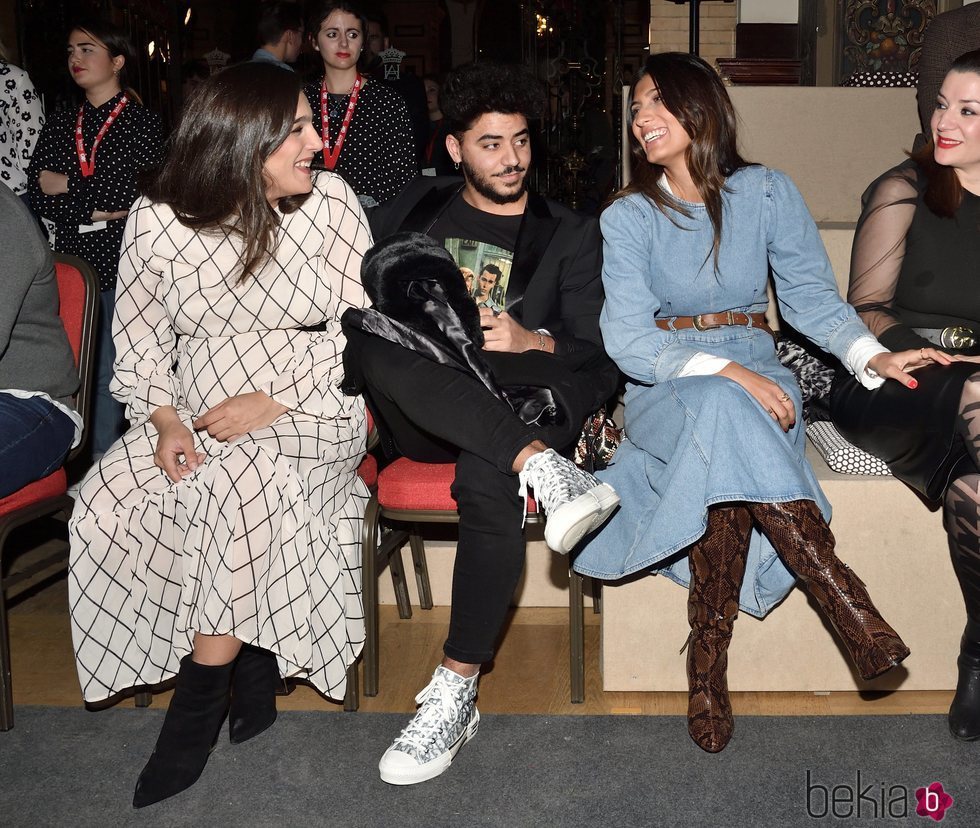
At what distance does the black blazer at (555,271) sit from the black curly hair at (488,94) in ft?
0.69

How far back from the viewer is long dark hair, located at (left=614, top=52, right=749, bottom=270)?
2.24 metres

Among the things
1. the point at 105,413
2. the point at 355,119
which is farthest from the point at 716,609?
the point at 105,413

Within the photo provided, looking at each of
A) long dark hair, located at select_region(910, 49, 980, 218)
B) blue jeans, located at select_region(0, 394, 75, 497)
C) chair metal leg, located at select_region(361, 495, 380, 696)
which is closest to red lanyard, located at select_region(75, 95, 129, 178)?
blue jeans, located at select_region(0, 394, 75, 497)

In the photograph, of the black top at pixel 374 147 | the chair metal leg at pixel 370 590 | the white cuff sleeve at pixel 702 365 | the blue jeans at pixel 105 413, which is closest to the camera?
the white cuff sleeve at pixel 702 365

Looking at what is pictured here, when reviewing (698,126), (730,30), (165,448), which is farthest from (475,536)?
(730,30)

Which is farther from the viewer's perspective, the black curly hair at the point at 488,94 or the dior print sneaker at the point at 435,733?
the black curly hair at the point at 488,94

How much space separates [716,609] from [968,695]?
1.73 ft

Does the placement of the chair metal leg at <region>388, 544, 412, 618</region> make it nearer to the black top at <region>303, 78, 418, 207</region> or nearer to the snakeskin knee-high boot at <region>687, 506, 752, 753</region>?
the snakeskin knee-high boot at <region>687, 506, 752, 753</region>

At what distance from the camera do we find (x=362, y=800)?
1.88 meters

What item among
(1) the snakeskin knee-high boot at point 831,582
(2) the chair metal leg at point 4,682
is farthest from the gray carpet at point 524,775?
(1) the snakeskin knee-high boot at point 831,582

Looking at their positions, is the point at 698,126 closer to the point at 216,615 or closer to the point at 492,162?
the point at 492,162

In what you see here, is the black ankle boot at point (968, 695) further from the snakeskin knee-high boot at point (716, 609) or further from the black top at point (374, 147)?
the black top at point (374, 147)

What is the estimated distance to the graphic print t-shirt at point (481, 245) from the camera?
7.97ft

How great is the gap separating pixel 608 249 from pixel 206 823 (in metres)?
1.40
